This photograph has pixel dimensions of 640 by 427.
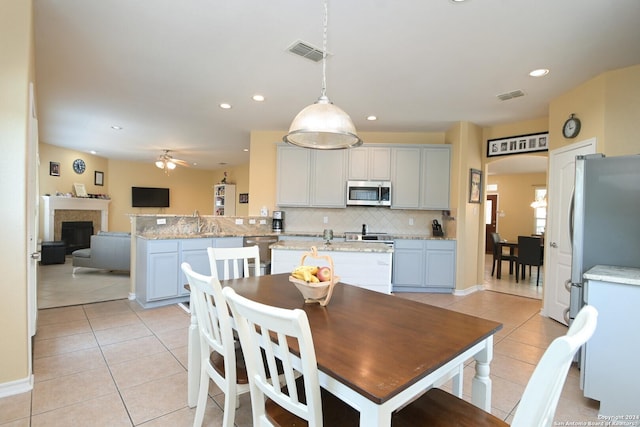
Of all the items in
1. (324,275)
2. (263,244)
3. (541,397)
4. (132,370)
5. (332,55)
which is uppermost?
(332,55)

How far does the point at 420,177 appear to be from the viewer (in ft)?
16.7

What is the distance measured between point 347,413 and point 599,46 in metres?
3.40

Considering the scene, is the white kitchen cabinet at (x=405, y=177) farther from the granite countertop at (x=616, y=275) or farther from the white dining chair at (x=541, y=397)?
the white dining chair at (x=541, y=397)

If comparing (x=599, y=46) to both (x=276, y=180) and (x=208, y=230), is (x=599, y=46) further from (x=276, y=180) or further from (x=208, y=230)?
(x=208, y=230)

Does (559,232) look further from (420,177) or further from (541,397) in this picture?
(541,397)

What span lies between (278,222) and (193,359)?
3.46m

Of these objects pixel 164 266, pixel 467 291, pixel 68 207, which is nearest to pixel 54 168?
pixel 68 207

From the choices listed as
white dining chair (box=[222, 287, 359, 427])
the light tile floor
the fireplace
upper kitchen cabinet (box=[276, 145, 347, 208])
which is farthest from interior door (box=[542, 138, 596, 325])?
the fireplace

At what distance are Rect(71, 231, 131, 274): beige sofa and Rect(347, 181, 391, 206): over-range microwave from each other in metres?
3.83

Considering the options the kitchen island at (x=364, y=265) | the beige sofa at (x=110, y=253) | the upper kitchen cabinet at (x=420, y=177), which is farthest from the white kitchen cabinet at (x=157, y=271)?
the upper kitchen cabinet at (x=420, y=177)

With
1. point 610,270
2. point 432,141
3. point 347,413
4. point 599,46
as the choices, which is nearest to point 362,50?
point 599,46

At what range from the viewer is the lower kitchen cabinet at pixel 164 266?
150 inches

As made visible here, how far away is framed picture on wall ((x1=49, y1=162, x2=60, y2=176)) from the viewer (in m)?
7.14

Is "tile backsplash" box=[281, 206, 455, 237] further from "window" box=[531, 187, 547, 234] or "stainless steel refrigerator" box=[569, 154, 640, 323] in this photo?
"window" box=[531, 187, 547, 234]
